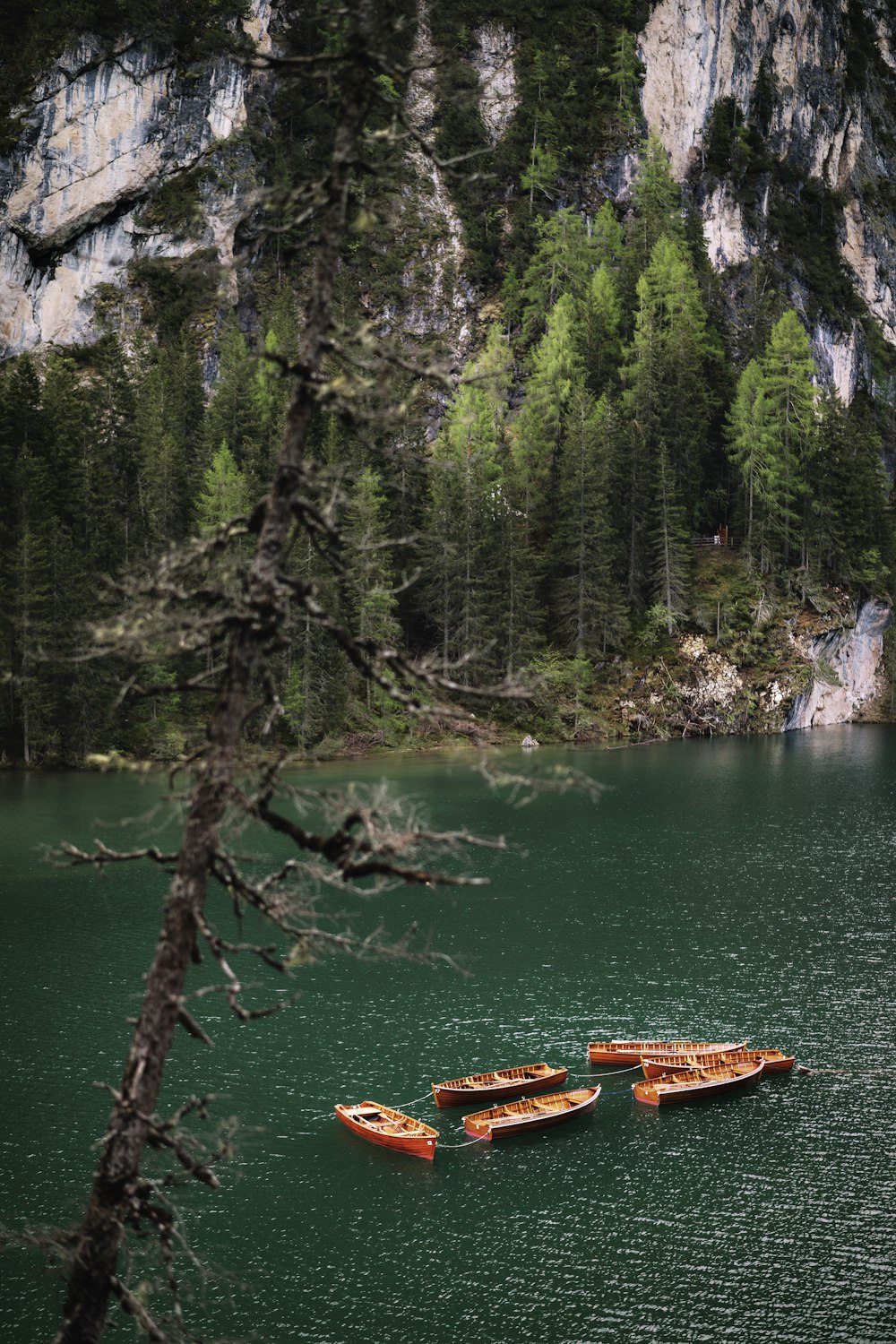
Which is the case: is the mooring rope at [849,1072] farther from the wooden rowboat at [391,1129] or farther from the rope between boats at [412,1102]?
the wooden rowboat at [391,1129]

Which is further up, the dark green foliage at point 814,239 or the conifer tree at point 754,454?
the dark green foliage at point 814,239

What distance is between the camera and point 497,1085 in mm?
23531

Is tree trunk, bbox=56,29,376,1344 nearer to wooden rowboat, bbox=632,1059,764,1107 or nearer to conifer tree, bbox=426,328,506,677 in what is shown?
wooden rowboat, bbox=632,1059,764,1107

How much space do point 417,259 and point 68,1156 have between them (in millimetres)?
94053

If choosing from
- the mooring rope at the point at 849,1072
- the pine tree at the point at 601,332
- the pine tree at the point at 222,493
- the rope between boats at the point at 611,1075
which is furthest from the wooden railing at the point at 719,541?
the rope between boats at the point at 611,1075

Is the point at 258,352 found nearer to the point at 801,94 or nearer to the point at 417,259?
the point at 417,259

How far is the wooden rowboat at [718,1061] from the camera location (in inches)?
976

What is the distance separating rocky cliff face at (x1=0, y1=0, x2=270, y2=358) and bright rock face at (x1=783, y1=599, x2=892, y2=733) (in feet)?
201

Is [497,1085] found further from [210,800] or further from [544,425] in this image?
[544,425]

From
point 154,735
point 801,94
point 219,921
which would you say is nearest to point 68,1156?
point 219,921

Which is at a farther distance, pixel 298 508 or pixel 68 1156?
pixel 68 1156

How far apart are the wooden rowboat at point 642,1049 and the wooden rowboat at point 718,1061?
16 centimetres

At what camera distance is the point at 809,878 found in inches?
1590

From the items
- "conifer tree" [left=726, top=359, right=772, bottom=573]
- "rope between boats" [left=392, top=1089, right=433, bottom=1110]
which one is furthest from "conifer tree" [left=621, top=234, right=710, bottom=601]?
"rope between boats" [left=392, top=1089, right=433, bottom=1110]
